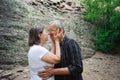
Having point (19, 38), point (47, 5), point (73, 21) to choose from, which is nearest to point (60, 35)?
point (19, 38)

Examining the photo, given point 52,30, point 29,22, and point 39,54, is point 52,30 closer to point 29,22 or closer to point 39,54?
point 39,54

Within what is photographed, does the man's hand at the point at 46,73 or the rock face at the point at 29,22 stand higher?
the rock face at the point at 29,22

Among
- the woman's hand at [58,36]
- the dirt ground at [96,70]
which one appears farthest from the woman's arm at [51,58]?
the dirt ground at [96,70]

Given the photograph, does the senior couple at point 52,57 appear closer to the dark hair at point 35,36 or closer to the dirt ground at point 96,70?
the dark hair at point 35,36

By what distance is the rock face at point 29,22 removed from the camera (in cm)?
784

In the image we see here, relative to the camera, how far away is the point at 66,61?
4266 mm

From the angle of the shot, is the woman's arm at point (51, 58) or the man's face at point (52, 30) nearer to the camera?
the woman's arm at point (51, 58)

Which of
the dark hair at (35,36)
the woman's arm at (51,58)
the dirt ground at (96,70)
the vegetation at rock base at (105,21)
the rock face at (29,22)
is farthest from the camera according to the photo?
the vegetation at rock base at (105,21)

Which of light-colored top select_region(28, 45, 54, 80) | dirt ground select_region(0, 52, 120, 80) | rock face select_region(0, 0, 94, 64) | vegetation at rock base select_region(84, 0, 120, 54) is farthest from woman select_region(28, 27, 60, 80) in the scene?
vegetation at rock base select_region(84, 0, 120, 54)

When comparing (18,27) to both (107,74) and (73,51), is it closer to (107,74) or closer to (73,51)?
(107,74)

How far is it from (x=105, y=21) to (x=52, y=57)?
5636mm

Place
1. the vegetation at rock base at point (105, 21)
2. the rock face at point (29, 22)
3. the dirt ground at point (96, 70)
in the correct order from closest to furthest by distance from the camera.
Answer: the dirt ground at point (96, 70) < the rock face at point (29, 22) < the vegetation at rock base at point (105, 21)

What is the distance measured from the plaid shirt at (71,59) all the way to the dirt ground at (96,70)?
2853 millimetres

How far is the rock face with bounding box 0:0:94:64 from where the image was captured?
25.7 feet
